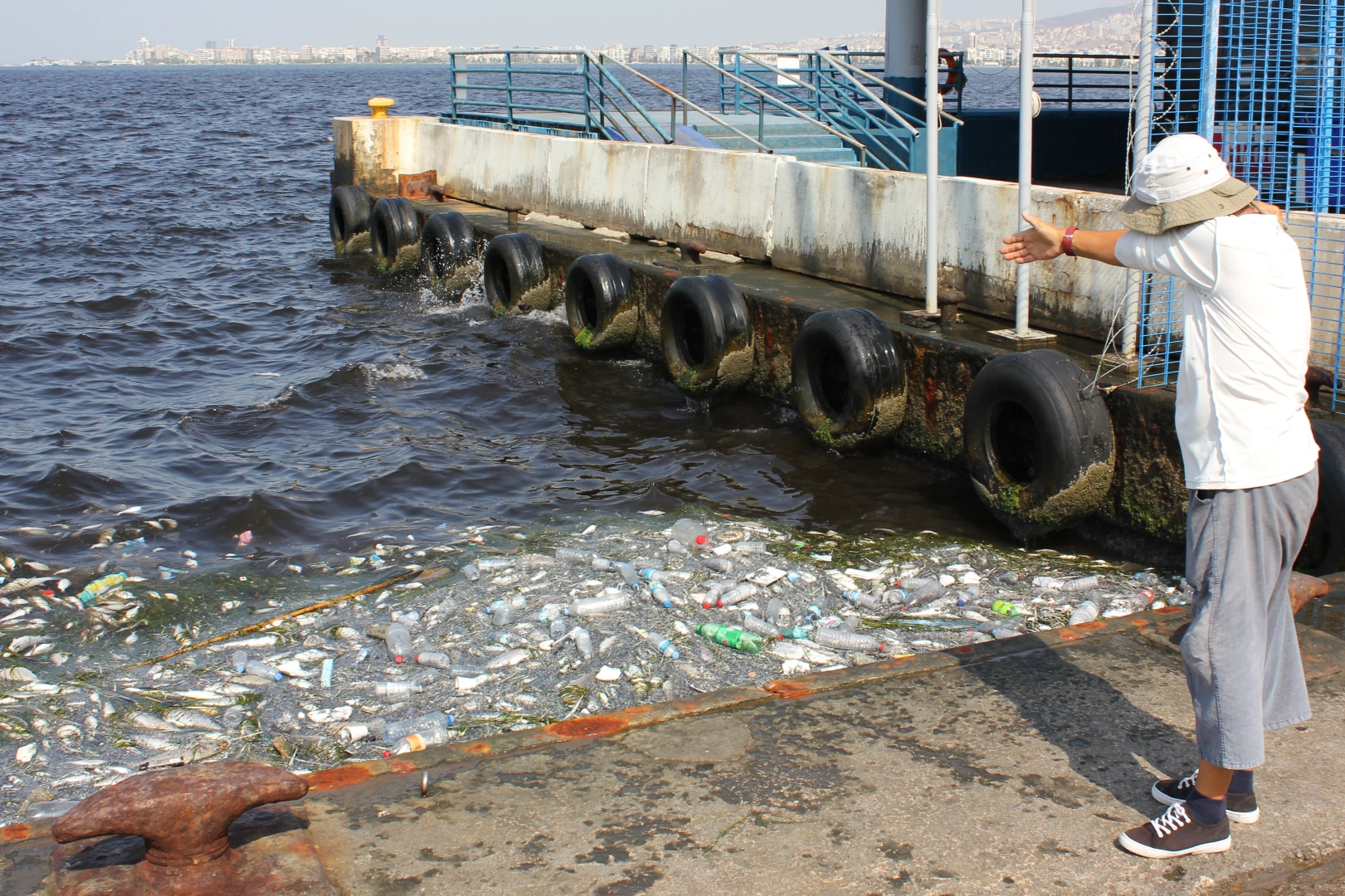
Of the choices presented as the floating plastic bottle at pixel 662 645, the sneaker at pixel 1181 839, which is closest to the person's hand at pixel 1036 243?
the sneaker at pixel 1181 839

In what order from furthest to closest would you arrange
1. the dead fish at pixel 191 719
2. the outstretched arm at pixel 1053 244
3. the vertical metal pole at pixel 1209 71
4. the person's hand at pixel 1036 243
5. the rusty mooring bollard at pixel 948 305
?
the rusty mooring bollard at pixel 948 305 → the vertical metal pole at pixel 1209 71 → the dead fish at pixel 191 719 → the person's hand at pixel 1036 243 → the outstretched arm at pixel 1053 244

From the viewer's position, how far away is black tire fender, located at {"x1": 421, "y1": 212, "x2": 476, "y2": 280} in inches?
610

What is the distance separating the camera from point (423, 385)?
38.4 ft

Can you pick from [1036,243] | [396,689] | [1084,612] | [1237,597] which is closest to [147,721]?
[396,689]

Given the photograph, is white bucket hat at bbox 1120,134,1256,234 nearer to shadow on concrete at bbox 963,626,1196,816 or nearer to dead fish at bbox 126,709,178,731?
shadow on concrete at bbox 963,626,1196,816

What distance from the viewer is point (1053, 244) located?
11.5ft

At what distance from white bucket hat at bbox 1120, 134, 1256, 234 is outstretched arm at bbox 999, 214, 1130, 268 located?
0.70ft

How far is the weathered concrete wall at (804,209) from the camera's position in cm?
820

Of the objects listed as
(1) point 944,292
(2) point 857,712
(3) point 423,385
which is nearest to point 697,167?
(3) point 423,385

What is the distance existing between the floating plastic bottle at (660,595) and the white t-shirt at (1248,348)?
10.6 ft

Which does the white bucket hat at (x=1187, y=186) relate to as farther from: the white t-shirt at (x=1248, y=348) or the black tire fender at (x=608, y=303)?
the black tire fender at (x=608, y=303)

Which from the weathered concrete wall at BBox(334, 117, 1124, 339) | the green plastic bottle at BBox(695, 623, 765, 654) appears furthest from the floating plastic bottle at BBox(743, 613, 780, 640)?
the weathered concrete wall at BBox(334, 117, 1124, 339)

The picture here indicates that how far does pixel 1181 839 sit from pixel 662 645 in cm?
271

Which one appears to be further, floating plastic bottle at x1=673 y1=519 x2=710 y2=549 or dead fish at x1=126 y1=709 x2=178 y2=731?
floating plastic bottle at x1=673 y1=519 x2=710 y2=549
